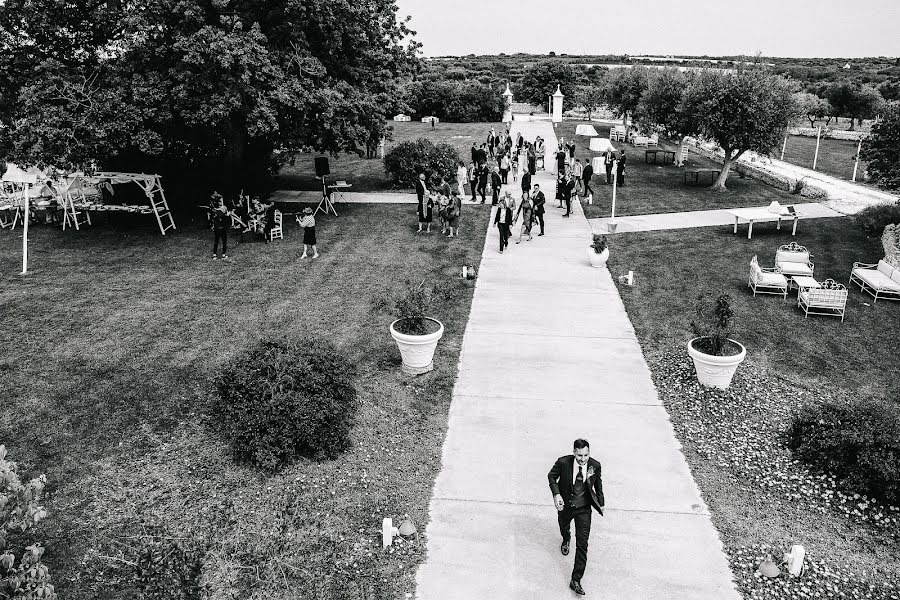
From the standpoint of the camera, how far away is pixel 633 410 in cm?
955

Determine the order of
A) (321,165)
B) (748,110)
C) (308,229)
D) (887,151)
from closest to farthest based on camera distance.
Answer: (308,229), (887,151), (748,110), (321,165)

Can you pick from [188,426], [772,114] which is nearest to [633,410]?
[188,426]

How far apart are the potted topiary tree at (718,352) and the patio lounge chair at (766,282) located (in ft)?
15.0

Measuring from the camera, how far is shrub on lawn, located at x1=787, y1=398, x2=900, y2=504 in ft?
24.4

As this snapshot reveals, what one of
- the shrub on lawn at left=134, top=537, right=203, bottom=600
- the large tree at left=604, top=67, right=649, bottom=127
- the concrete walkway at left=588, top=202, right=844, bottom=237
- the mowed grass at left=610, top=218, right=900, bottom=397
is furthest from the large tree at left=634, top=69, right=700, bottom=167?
the shrub on lawn at left=134, top=537, right=203, bottom=600

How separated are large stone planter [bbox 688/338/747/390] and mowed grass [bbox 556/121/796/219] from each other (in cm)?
1196

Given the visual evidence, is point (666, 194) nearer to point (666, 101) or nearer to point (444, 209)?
point (666, 101)

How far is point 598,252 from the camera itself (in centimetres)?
1574

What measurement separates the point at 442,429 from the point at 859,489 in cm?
506

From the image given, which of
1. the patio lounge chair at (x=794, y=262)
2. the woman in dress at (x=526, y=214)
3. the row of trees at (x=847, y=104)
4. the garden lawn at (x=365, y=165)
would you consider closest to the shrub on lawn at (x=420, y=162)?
the garden lawn at (x=365, y=165)

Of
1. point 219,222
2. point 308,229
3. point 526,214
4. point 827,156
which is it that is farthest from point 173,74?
point 827,156

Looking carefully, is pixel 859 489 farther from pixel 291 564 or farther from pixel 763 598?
pixel 291 564

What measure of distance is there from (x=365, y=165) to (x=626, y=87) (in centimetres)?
1981

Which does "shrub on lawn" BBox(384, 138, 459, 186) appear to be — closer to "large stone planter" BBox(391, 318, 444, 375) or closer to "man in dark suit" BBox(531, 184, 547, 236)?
"man in dark suit" BBox(531, 184, 547, 236)
